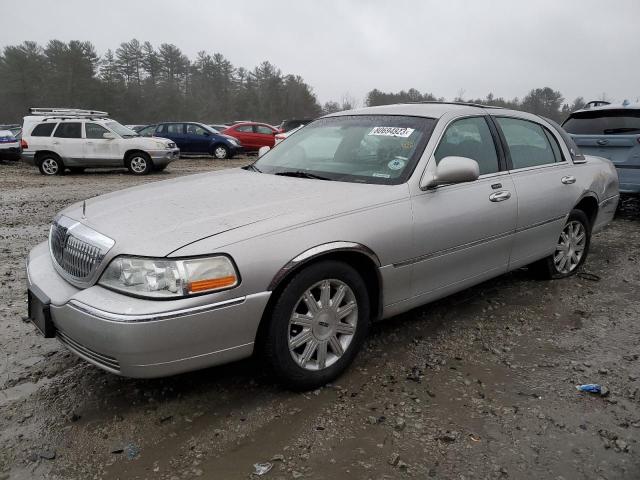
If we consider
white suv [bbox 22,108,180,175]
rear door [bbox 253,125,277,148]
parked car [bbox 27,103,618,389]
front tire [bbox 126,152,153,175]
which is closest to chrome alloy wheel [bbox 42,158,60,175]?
white suv [bbox 22,108,180,175]

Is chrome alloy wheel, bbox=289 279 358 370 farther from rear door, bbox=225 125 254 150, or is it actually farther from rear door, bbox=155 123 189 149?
rear door, bbox=225 125 254 150

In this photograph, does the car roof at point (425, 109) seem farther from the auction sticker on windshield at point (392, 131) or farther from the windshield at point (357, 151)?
the auction sticker on windshield at point (392, 131)

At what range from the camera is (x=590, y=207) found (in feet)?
15.7

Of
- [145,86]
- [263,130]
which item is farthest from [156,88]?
[263,130]

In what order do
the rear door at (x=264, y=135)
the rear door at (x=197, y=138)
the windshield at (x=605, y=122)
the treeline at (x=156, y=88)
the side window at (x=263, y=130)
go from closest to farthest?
1. the windshield at (x=605, y=122)
2. the rear door at (x=197, y=138)
3. the rear door at (x=264, y=135)
4. the side window at (x=263, y=130)
5. the treeline at (x=156, y=88)

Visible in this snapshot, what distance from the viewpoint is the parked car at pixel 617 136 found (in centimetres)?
679

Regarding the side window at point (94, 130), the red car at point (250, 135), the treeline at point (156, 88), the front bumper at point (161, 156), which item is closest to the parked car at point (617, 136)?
the front bumper at point (161, 156)

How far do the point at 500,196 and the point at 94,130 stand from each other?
12.7 m

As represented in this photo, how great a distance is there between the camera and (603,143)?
701 cm

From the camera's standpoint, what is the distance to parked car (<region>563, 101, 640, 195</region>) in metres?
6.79

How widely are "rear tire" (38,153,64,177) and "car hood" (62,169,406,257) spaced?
39.4 feet

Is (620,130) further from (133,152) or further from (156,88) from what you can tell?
(156,88)

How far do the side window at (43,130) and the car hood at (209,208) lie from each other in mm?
12041

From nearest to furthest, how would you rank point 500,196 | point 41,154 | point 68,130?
point 500,196 → point 68,130 → point 41,154
